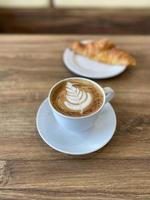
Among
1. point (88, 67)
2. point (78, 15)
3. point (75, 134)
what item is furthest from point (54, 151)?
point (78, 15)

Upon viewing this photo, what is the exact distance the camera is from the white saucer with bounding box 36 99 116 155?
26.3 inches

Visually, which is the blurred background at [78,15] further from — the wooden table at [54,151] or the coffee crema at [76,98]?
the coffee crema at [76,98]

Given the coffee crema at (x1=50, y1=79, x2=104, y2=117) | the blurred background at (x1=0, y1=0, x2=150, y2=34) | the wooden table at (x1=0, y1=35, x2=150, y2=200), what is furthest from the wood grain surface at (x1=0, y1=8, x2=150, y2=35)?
the coffee crema at (x1=50, y1=79, x2=104, y2=117)

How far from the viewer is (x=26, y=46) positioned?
3.12ft

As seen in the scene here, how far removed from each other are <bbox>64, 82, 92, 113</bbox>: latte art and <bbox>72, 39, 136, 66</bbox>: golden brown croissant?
219 mm

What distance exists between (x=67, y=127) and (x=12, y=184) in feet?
0.52

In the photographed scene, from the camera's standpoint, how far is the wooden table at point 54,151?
2.00ft

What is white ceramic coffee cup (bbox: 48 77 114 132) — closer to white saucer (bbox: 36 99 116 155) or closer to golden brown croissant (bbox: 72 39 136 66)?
white saucer (bbox: 36 99 116 155)

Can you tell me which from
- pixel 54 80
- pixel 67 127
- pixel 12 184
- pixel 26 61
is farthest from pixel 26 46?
pixel 12 184

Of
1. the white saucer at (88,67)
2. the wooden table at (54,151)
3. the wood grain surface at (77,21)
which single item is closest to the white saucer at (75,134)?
the wooden table at (54,151)

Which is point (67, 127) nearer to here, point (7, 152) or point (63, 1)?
point (7, 152)

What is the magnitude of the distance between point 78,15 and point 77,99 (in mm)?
917

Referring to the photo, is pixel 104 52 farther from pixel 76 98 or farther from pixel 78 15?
pixel 78 15

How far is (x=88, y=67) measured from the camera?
0.89 m
